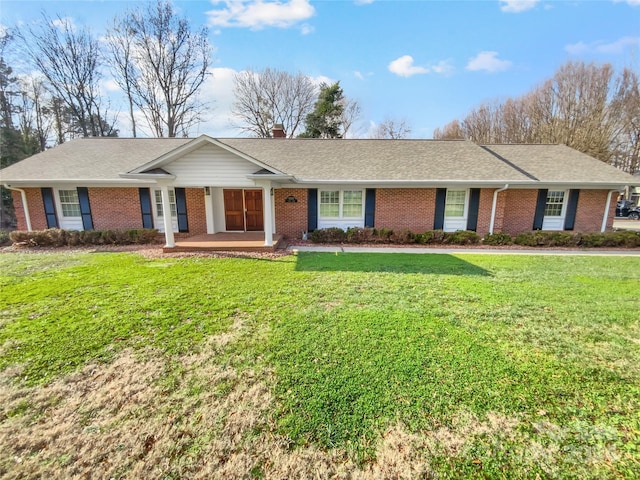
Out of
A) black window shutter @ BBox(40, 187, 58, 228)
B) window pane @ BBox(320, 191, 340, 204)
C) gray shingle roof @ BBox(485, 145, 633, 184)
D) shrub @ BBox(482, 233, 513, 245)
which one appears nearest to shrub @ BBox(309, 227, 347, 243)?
window pane @ BBox(320, 191, 340, 204)

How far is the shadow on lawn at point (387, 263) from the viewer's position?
733 centimetres

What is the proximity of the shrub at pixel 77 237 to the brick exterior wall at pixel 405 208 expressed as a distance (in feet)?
29.8

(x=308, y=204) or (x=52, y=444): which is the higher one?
(x=308, y=204)

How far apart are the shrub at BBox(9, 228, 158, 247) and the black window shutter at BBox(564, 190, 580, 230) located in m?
17.3

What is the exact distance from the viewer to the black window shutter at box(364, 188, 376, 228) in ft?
38.6

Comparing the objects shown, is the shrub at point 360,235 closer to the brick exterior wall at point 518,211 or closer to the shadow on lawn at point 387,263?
the shadow on lawn at point 387,263

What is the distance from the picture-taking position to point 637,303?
5344 mm

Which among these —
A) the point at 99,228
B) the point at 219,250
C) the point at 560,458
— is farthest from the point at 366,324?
the point at 99,228

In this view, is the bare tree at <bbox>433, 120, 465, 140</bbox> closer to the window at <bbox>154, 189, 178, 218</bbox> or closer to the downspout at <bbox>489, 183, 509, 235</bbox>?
the downspout at <bbox>489, 183, 509, 235</bbox>

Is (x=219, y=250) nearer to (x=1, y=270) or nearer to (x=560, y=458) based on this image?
(x=1, y=270)

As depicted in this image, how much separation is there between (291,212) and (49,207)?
10024 mm

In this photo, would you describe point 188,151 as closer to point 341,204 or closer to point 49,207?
point 341,204

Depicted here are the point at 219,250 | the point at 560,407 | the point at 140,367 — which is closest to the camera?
the point at 560,407

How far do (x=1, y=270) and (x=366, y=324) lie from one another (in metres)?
9.24
